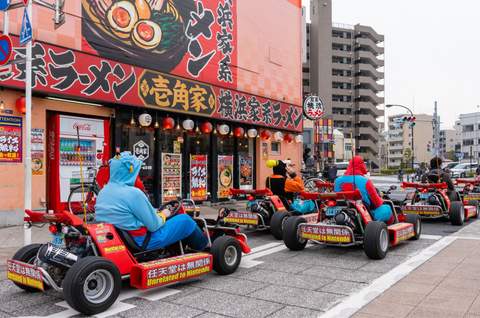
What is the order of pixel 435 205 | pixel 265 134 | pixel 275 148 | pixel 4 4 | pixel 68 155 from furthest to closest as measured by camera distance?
1. pixel 275 148
2. pixel 265 134
3. pixel 435 205
4. pixel 68 155
5. pixel 4 4

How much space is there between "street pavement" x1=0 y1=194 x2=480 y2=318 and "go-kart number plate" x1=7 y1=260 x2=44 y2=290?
0.88ft

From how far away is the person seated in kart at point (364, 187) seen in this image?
778 cm

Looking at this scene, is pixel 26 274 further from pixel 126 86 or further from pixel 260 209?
pixel 126 86

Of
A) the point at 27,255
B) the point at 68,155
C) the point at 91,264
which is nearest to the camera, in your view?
the point at 91,264

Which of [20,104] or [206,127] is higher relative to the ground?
[20,104]

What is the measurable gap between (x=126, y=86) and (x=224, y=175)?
5.64 metres

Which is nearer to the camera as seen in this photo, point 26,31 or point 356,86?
point 26,31

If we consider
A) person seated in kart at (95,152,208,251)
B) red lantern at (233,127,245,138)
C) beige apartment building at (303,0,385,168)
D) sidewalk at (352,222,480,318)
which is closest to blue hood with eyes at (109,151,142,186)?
person seated in kart at (95,152,208,251)

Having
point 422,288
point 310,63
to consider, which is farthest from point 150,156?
point 310,63

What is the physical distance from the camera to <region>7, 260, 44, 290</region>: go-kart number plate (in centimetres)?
465

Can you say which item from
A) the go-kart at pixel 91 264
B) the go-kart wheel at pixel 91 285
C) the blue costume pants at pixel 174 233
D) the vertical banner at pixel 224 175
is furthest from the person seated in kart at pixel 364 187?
the vertical banner at pixel 224 175

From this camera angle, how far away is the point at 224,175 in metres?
16.4

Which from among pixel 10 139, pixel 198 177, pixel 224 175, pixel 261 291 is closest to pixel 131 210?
pixel 261 291

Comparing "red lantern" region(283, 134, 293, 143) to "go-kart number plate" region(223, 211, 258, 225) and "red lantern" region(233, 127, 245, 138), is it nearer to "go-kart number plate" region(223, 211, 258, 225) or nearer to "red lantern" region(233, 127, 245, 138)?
"red lantern" region(233, 127, 245, 138)
